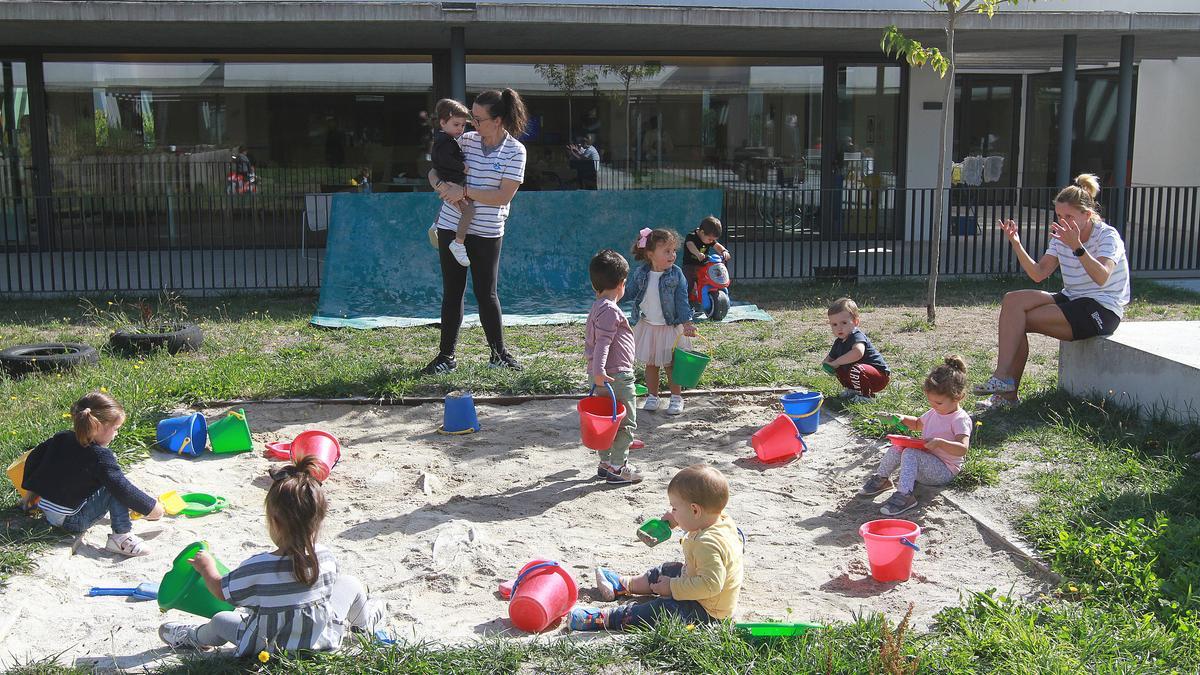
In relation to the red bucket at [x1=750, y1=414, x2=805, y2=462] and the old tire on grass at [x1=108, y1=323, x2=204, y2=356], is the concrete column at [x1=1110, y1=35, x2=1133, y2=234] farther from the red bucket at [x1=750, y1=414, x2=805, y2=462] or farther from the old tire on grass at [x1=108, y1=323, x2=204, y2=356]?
the old tire on grass at [x1=108, y1=323, x2=204, y2=356]

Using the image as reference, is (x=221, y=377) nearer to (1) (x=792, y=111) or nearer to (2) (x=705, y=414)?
(2) (x=705, y=414)

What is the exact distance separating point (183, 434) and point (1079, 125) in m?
21.9

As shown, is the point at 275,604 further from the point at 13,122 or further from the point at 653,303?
the point at 13,122

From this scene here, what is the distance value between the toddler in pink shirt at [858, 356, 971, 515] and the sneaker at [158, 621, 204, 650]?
3353 mm

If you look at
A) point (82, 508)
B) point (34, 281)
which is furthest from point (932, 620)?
point (34, 281)

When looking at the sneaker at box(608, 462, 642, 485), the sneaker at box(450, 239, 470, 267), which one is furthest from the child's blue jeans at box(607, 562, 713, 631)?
the sneaker at box(450, 239, 470, 267)

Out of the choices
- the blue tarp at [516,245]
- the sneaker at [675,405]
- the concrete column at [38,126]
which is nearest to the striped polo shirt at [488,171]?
the sneaker at [675,405]

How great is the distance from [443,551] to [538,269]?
7.62 m

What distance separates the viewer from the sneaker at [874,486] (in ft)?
19.7

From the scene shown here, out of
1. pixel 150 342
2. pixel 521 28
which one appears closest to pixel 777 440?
pixel 150 342

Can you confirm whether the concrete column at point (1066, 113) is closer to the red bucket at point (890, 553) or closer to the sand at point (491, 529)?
the sand at point (491, 529)

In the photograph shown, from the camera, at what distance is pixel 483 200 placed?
27.0 ft

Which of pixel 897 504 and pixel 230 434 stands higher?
pixel 230 434

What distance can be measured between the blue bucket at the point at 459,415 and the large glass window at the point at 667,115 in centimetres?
1050
